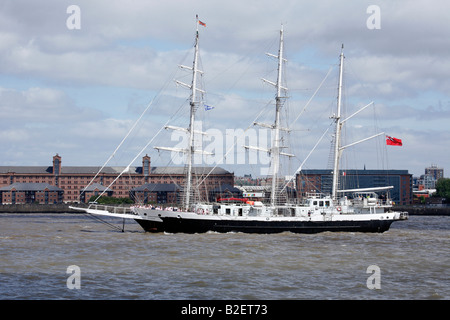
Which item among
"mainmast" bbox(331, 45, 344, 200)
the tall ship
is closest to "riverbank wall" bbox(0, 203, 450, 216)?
"mainmast" bbox(331, 45, 344, 200)

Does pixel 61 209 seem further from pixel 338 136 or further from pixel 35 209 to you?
pixel 338 136

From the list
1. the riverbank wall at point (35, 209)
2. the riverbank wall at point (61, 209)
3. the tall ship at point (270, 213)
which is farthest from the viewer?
the riverbank wall at point (35, 209)

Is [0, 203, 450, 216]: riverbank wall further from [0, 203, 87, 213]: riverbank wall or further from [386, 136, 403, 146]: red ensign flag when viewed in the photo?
[386, 136, 403, 146]: red ensign flag

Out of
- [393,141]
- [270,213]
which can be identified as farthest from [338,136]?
[270,213]

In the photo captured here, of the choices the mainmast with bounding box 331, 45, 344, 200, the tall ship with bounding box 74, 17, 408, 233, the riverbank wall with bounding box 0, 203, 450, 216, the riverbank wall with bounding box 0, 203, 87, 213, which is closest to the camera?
the tall ship with bounding box 74, 17, 408, 233

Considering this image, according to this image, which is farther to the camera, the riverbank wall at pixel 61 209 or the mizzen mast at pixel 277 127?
the riverbank wall at pixel 61 209

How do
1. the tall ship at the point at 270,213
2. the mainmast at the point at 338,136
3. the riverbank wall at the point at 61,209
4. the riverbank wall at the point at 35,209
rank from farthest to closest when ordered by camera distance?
the riverbank wall at the point at 35,209 < the riverbank wall at the point at 61,209 < the mainmast at the point at 338,136 < the tall ship at the point at 270,213

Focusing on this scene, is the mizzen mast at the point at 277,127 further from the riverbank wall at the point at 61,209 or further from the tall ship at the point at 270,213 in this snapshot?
the riverbank wall at the point at 61,209

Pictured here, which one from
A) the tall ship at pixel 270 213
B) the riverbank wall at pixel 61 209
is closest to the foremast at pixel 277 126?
the tall ship at pixel 270 213
